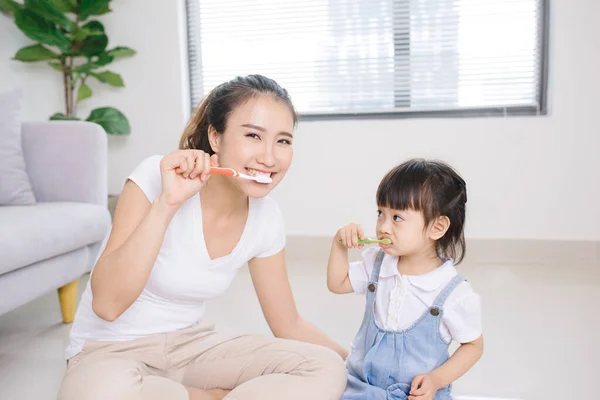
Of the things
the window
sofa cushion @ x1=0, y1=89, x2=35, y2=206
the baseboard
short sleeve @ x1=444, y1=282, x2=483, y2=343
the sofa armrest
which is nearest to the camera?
short sleeve @ x1=444, y1=282, x2=483, y2=343

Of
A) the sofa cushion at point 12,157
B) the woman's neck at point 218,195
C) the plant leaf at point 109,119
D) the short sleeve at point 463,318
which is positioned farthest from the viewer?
the plant leaf at point 109,119

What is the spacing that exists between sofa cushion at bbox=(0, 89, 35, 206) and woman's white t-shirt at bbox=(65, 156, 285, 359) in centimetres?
97

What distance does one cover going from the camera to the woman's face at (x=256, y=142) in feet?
4.00

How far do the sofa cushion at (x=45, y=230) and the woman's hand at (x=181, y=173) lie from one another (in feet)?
2.52

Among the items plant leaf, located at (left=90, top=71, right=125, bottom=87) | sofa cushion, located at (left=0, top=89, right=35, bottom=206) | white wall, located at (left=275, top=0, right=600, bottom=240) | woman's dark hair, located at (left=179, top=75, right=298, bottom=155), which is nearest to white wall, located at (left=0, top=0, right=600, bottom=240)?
white wall, located at (left=275, top=0, right=600, bottom=240)

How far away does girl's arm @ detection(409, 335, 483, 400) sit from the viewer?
3.76ft

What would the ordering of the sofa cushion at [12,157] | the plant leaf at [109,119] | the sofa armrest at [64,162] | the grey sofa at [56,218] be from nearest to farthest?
the grey sofa at [56,218]
the sofa cushion at [12,157]
the sofa armrest at [64,162]
the plant leaf at [109,119]

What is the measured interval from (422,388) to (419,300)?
7.0 inches

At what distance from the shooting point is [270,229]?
1.42m

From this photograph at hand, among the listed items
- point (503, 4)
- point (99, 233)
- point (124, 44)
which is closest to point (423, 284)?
point (99, 233)

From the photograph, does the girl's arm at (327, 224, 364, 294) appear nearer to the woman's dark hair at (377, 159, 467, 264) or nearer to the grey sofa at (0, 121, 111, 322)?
the woman's dark hair at (377, 159, 467, 264)

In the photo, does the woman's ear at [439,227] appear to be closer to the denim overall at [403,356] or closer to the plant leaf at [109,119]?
the denim overall at [403,356]

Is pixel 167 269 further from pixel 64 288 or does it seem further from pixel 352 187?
pixel 352 187

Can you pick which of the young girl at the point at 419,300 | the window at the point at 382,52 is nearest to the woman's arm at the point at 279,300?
the young girl at the point at 419,300
